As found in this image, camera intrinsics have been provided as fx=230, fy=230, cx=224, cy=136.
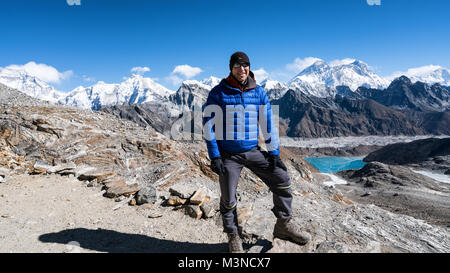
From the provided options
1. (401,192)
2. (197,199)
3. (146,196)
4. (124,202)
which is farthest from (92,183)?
(401,192)

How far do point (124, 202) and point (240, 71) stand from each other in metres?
5.27

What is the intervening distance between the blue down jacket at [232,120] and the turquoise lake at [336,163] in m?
150

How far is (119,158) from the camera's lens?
9766 mm

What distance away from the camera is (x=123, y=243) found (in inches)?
188

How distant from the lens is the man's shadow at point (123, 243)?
178 inches

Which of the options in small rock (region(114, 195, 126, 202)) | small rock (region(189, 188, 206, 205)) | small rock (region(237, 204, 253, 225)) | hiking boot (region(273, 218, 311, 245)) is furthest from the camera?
small rock (region(114, 195, 126, 202))

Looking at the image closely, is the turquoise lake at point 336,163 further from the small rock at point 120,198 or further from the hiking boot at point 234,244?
the hiking boot at point 234,244

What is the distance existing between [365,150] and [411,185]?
441ft

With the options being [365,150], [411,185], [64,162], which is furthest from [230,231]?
[365,150]

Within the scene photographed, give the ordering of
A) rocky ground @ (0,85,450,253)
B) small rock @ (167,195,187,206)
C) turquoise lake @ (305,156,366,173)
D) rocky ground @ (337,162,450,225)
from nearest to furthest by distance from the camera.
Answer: rocky ground @ (0,85,450,253), small rock @ (167,195,187,206), rocky ground @ (337,162,450,225), turquoise lake @ (305,156,366,173)

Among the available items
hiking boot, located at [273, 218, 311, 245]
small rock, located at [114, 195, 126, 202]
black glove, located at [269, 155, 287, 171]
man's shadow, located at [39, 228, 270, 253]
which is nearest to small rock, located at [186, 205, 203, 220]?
man's shadow, located at [39, 228, 270, 253]

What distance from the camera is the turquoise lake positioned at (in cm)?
14679

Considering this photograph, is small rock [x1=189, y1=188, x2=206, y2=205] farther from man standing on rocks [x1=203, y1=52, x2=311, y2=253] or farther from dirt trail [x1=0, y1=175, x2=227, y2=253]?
man standing on rocks [x1=203, y1=52, x2=311, y2=253]
